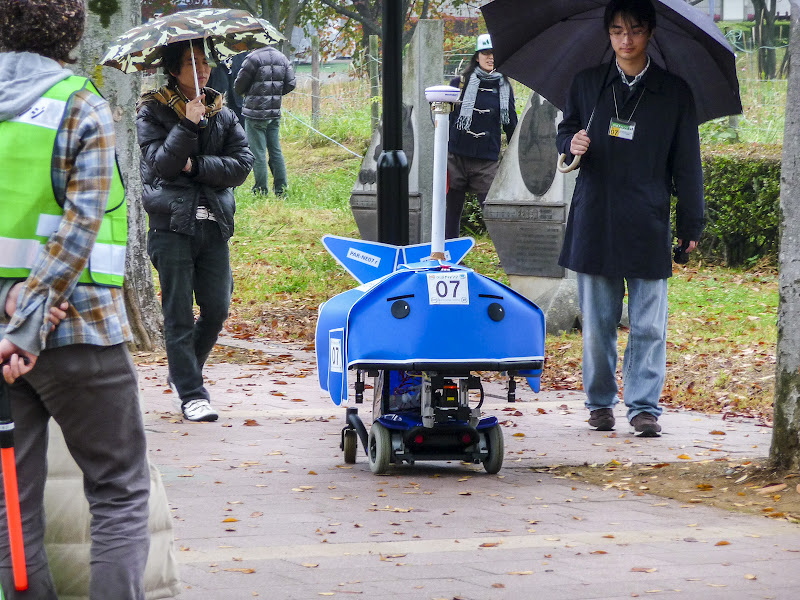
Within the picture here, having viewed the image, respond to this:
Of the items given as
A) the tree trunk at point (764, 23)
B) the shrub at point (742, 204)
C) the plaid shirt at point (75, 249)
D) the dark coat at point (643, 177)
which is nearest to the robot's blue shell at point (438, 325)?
the dark coat at point (643, 177)

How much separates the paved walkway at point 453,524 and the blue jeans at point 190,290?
0.34 metres

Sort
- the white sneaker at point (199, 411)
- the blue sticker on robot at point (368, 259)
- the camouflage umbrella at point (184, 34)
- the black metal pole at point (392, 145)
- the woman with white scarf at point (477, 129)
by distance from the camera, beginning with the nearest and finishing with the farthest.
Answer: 1. the blue sticker on robot at point (368, 259)
2. the camouflage umbrella at point (184, 34)
3. the white sneaker at point (199, 411)
4. the black metal pole at point (392, 145)
5. the woman with white scarf at point (477, 129)

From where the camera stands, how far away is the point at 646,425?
725 cm

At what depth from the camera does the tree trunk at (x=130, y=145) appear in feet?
32.8

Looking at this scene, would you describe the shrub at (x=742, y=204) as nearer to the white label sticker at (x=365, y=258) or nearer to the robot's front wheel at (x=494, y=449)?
the white label sticker at (x=365, y=258)

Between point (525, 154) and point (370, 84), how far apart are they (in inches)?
590

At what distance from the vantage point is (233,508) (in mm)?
5574

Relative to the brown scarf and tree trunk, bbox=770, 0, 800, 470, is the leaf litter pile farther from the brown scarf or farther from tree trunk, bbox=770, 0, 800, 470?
the brown scarf

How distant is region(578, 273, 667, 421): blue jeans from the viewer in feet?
24.1

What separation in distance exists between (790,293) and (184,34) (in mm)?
3373

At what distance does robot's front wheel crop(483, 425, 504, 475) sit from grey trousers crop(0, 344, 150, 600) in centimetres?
278

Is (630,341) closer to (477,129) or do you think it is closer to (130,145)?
(130,145)

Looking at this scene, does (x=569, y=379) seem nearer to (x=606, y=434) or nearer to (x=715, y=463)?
(x=606, y=434)

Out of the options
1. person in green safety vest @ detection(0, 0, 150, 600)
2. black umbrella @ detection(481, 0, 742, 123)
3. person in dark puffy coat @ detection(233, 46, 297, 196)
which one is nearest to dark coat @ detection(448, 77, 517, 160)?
black umbrella @ detection(481, 0, 742, 123)
